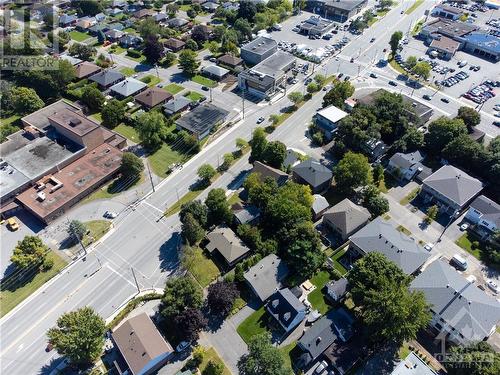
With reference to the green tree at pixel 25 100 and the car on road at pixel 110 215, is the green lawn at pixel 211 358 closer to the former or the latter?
the car on road at pixel 110 215

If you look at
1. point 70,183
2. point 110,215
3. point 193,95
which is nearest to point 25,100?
point 70,183

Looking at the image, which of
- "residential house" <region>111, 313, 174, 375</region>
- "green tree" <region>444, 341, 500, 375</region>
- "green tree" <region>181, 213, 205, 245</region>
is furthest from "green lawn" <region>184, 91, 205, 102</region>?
"green tree" <region>444, 341, 500, 375</region>

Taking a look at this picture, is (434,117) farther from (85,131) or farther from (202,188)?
(85,131)

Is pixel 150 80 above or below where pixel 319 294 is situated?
above

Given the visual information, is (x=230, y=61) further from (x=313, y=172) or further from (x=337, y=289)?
(x=337, y=289)

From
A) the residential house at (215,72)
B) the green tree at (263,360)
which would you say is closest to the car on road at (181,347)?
the green tree at (263,360)
